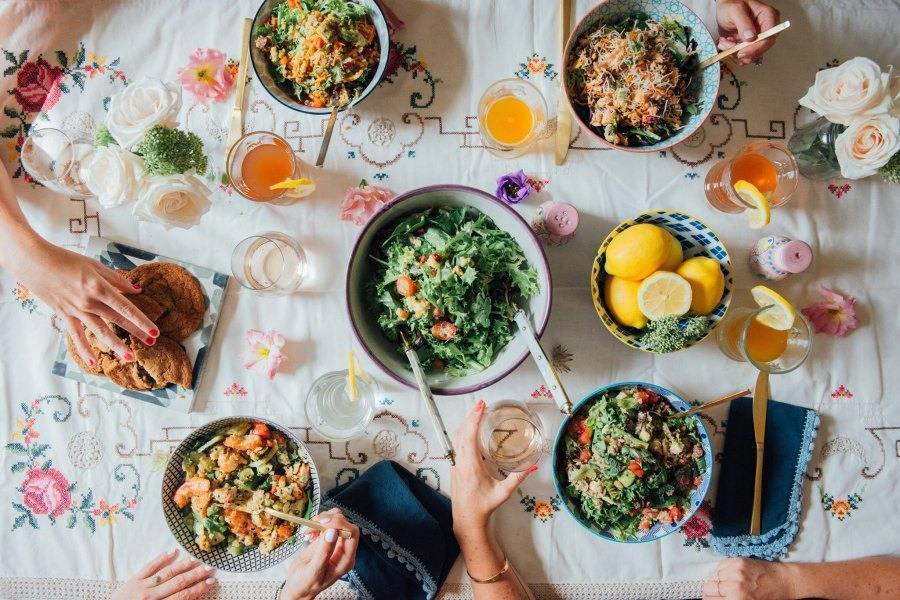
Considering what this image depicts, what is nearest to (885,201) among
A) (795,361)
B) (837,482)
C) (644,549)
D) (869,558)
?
(795,361)

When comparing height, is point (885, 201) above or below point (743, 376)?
above

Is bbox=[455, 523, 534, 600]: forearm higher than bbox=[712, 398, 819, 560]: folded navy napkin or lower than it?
lower

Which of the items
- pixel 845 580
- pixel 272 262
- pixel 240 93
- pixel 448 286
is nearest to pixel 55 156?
pixel 240 93

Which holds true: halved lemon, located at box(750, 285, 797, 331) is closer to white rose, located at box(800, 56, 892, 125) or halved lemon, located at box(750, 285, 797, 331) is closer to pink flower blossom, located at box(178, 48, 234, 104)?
white rose, located at box(800, 56, 892, 125)

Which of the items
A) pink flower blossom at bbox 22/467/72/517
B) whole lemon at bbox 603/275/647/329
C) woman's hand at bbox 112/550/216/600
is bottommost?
woman's hand at bbox 112/550/216/600

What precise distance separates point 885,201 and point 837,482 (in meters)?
0.76

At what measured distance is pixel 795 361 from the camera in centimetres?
148

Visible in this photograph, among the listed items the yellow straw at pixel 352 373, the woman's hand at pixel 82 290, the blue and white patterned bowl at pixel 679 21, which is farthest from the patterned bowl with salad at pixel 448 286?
the woman's hand at pixel 82 290

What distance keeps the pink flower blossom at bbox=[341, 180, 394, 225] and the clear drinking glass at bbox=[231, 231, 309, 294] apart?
0.16m

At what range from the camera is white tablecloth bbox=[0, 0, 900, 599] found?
158 centimetres

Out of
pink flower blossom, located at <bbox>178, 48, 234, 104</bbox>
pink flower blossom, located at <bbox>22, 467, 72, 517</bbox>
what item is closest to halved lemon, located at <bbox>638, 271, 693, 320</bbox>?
pink flower blossom, located at <bbox>178, 48, 234, 104</bbox>

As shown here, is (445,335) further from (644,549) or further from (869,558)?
(869,558)

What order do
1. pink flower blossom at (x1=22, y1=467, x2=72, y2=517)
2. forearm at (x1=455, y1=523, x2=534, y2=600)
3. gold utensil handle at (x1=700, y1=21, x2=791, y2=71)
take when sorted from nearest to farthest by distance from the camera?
gold utensil handle at (x1=700, y1=21, x2=791, y2=71) < forearm at (x1=455, y1=523, x2=534, y2=600) < pink flower blossom at (x1=22, y1=467, x2=72, y2=517)

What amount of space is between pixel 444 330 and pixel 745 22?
3.49ft
